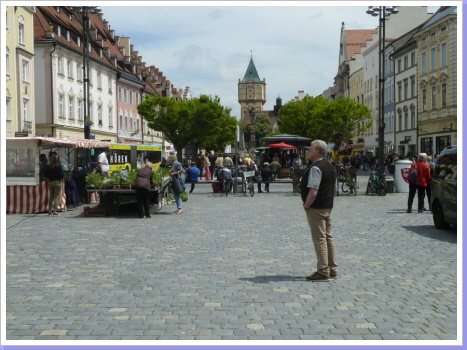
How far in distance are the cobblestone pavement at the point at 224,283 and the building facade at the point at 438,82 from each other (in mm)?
35136

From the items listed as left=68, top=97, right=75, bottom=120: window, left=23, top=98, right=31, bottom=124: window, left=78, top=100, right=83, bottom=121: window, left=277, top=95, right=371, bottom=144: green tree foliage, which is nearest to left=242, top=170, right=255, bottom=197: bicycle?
left=23, top=98, right=31, bottom=124: window

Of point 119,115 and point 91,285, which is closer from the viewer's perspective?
point 91,285

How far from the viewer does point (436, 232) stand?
1430 cm

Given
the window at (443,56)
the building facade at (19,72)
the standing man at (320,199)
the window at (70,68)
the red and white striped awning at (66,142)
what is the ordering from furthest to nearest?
the window at (70,68), the window at (443,56), the building facade at (19,72), the red and white striped awning at (66,142), the standing man at (320,199)

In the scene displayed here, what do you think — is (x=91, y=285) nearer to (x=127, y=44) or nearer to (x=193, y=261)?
(x=193, y=261)

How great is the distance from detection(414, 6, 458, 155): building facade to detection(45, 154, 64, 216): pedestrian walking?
112 feet

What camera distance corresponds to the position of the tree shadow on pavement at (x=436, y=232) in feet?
43.4

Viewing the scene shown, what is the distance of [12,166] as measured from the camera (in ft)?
65.3

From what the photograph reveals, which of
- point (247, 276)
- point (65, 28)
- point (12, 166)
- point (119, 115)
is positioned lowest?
point (247, 276)

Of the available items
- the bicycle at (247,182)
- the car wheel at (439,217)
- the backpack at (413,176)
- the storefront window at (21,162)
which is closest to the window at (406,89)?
the bicycle at (247,182)

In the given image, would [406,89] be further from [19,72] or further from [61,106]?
[19,72]

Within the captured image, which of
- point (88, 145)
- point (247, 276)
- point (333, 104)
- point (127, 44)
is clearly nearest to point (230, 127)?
point (333, 104)

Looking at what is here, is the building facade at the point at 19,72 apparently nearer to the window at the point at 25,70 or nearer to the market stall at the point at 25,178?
the window at the point at 25,70

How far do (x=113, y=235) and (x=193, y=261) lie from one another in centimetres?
400
